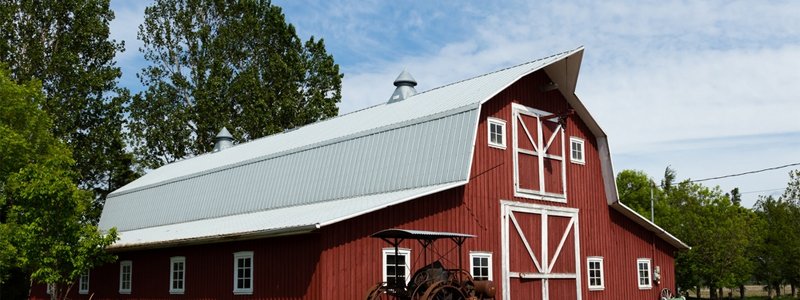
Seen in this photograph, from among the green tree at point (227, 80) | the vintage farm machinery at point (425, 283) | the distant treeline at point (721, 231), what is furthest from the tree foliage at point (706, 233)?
the vintage farm machinery at point (425, 283)

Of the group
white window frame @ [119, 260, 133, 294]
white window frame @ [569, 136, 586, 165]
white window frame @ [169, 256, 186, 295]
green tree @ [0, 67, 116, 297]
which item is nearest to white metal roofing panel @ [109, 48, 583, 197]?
white window frame @ [569, 136, 586, 165]

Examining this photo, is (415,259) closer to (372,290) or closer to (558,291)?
(372,290)

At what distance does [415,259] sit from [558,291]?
534cm

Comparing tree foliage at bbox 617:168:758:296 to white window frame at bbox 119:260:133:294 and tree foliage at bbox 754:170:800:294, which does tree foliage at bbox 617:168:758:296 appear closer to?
tree foliage at bbox 754:170:800:294

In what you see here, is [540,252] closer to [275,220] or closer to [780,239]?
[275,220]

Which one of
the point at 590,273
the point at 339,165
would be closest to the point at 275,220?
the point at 339,165

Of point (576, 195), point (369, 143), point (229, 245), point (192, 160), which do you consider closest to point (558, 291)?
point (576, 195)

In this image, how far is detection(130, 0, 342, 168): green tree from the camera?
4475 cm

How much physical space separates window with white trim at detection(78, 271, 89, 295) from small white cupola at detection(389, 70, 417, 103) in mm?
12827

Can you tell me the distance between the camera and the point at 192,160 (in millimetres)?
35125

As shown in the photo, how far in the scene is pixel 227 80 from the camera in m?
45.5

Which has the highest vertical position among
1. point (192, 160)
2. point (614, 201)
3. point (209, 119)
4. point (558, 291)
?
point (209, 119)

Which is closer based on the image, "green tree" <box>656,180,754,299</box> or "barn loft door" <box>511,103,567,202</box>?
"barn loft door" <box>511,103,567,202</box>

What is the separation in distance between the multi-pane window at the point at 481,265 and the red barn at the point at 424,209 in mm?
31
